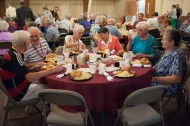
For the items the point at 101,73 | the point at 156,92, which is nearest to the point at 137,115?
the point at 156,92

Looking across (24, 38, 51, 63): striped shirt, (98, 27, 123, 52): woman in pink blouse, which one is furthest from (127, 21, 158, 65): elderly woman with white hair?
(24, 38, 51, 63): striped shirt

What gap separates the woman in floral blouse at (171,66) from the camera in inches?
105

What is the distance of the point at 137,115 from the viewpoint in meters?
2.23

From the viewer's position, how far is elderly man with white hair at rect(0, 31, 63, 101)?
8.20 ft

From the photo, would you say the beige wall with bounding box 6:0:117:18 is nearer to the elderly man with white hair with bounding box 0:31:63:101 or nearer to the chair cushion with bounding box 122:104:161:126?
the elderly man with white hair with bounding box 0:31:63:101

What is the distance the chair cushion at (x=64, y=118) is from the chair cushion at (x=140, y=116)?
1.42ft

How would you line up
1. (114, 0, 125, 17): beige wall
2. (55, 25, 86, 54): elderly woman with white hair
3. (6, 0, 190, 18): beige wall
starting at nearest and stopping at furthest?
(55, 25, 86, 54): elderly woman with white hair
(6, 0, 190, 18): beige wall
(114, 0, 125, 17): beige wall

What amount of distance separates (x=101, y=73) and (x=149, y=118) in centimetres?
71

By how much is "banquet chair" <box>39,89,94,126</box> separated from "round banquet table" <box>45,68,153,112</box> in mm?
196

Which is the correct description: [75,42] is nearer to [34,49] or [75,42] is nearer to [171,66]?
[34,49]

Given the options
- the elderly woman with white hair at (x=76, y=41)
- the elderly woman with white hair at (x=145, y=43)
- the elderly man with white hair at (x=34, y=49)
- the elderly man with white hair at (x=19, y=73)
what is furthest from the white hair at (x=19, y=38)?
the elderly woman with white hair at (x=145, y=43)

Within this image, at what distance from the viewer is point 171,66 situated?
2750 millimetres

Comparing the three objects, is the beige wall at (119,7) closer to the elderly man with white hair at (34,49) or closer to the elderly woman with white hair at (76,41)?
the elderly woman with white hair at (76,41)

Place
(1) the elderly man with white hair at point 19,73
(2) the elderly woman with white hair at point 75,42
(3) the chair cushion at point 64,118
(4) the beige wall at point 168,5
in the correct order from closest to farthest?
(3) the chair cushion at point 64,118 → (1) the elderly man with white hair at point 19,73 → (2) the elderly woman with white hair at point 75,42 → (4) the beige wall at point 168,5
